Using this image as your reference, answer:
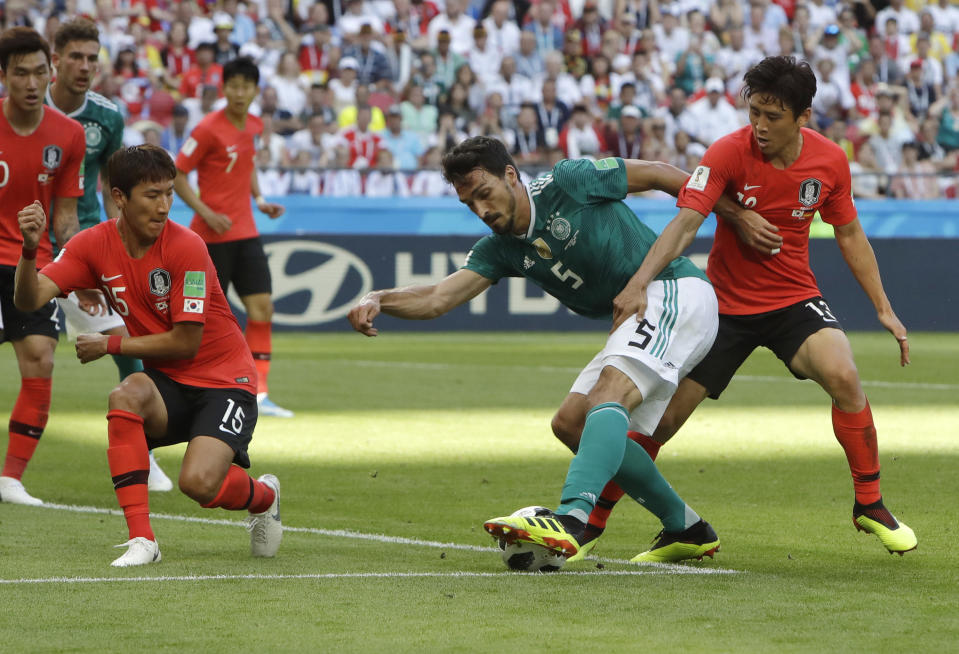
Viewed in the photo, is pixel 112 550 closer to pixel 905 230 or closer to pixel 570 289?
pixel 570 289

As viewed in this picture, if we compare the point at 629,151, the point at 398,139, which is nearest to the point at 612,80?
the point at 629,151

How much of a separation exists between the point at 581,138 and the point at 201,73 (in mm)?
5414

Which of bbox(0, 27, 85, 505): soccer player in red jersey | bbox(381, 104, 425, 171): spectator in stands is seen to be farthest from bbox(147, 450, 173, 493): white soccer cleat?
bbox(381, 104, 425, 171): spectator in stands

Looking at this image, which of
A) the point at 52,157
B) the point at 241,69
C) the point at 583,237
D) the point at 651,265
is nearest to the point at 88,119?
the point at 52,157

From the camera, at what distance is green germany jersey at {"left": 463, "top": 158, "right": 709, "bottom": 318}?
5.80m

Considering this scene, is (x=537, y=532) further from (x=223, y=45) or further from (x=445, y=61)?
(x=445, y=61)

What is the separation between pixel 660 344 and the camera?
5.70 m

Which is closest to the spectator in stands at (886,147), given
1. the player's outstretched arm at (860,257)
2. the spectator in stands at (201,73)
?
the spectator in stands at (201,73)

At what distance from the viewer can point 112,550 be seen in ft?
20.1

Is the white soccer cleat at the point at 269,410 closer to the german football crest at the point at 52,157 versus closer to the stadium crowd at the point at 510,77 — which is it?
the german football crest at the point at 52,157

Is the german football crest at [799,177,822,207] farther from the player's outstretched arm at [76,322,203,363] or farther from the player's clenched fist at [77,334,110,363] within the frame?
the player's clenched fist at [77,334,110,363]

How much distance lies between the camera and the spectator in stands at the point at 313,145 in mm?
20188

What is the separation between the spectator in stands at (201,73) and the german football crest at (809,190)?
16102 mm

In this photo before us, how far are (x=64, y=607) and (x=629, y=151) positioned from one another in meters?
17.8
